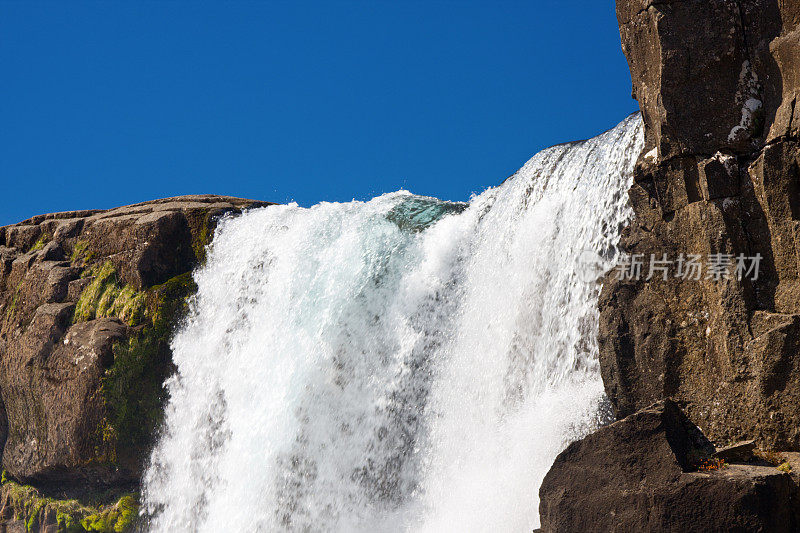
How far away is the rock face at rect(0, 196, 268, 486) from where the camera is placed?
12586 millimetres

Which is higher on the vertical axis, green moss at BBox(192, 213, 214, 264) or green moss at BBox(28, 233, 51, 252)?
green moss at BBox(28, 233, 51, 252)

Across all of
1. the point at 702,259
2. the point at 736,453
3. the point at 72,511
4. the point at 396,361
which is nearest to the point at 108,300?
the point at 72,511

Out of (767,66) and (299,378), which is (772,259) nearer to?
(767,66)

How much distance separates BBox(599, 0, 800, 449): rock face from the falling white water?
0.78 m

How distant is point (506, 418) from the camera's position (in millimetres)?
8781

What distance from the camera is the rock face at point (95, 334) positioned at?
41.3 ft

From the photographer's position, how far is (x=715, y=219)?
23.3 ft

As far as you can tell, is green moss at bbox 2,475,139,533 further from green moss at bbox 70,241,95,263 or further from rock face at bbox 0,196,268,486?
green moss at bbox 70,241,95,263

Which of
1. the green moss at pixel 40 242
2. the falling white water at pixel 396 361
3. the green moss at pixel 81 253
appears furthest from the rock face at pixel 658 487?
the green moss at pixel 40 242

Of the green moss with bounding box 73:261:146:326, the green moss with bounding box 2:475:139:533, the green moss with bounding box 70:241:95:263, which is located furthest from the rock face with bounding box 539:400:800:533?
the green moss with bounding box 70:241:95:263

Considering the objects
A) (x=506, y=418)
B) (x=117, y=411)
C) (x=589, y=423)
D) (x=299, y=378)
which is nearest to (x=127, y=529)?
(x=117, y=411)

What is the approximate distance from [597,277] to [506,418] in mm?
1971

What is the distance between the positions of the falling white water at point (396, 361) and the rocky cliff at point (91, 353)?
1.83ft

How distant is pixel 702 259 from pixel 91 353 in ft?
33.1
